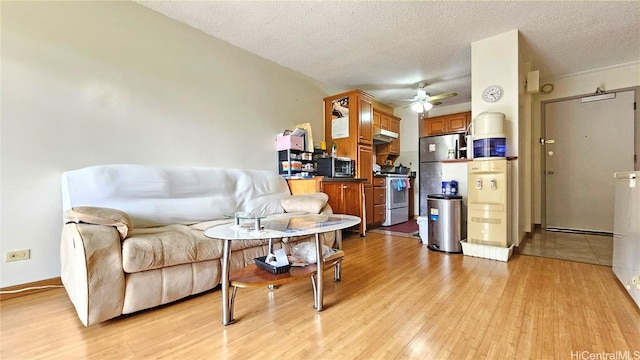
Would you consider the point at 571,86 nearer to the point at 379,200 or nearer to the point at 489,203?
the point at 489,203

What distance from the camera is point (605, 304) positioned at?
1676 millimetres

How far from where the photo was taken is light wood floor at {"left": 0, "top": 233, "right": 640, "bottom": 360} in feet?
4.11

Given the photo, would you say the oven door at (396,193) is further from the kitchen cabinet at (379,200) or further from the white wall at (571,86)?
the white wall at (571,86)

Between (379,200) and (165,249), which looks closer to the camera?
(165,249)

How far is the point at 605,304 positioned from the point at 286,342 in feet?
6.59

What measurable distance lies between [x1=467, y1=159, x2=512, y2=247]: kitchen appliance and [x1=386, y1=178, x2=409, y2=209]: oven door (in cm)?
197

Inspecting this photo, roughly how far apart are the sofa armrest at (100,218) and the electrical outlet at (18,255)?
2.38 ft

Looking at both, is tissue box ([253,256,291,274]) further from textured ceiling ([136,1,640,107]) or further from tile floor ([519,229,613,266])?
tile floor ([519,229,613,266])

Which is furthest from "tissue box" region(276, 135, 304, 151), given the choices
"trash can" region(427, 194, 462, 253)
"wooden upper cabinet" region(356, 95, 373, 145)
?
"trash can" region(427, 194, 462, 253)

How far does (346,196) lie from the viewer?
3.74 metres

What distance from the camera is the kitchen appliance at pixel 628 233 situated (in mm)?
1635

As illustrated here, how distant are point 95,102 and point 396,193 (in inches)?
176

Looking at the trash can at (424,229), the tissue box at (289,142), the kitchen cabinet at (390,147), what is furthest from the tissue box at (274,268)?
the kitchen cabinet at (390,147)

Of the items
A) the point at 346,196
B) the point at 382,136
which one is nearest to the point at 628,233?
the point at 346,196
